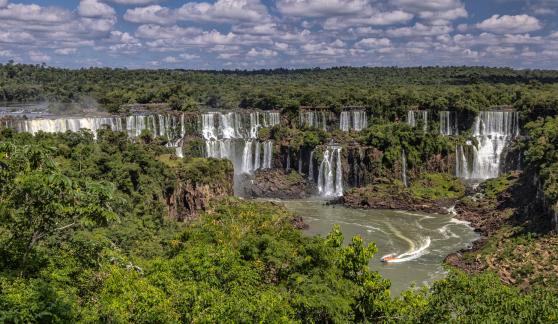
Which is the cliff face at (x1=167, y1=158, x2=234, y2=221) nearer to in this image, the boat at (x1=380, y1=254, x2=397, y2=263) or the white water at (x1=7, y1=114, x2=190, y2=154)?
the boat at (x1=380, y1=254, x2=397, y2=263)

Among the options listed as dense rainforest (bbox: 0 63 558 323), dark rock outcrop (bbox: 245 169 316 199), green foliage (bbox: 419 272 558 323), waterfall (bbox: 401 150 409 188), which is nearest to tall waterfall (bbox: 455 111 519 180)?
dense rainforest (bbox: 0 63 558 323)

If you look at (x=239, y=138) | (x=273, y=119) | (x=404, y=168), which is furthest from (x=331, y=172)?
(x=273, y=119)

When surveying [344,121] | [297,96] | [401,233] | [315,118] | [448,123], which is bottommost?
[401,233]

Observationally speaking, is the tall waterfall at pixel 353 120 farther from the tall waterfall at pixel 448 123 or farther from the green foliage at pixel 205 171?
the green foliage at pixel 205 171

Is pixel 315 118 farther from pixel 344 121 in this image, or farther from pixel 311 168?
pixel 311 168

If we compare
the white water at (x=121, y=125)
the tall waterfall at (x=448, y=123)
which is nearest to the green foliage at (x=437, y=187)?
the tall waterfall at (x=448, y=123)

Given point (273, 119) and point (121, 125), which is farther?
point (273, 119)

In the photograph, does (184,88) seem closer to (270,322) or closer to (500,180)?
(500,180)

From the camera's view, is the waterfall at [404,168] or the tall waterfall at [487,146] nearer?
the waterfall at [404,168]
